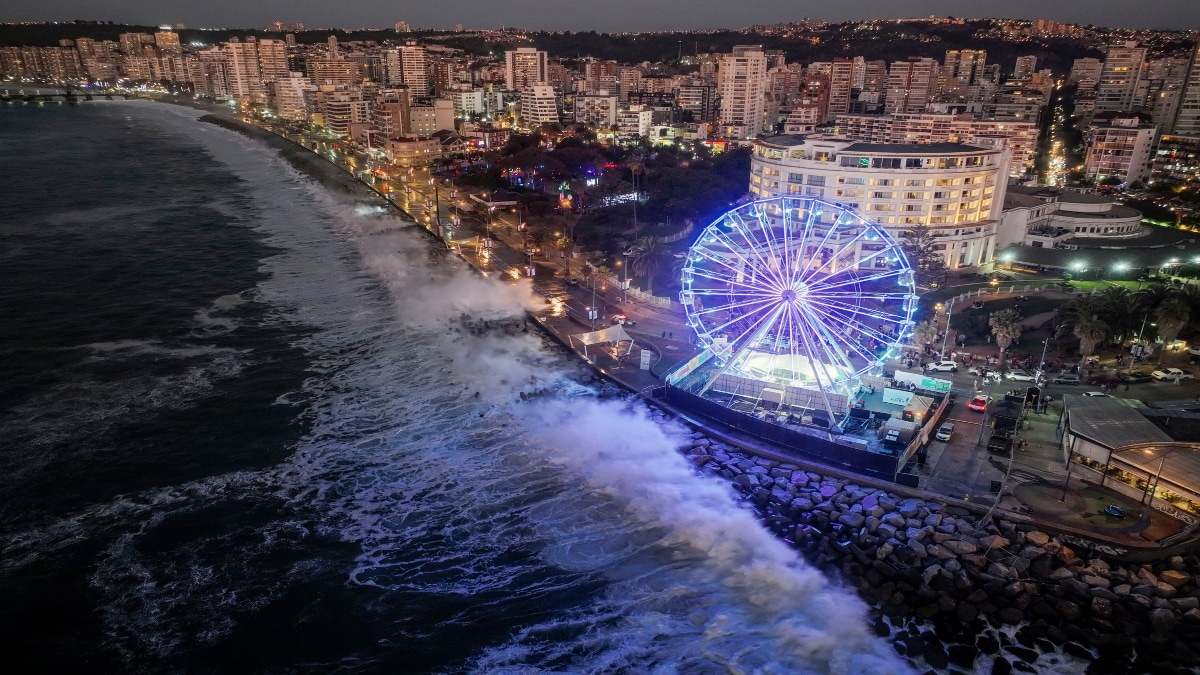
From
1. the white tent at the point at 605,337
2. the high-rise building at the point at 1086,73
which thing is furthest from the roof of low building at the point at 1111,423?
the high-rise building at the point at 1086,73

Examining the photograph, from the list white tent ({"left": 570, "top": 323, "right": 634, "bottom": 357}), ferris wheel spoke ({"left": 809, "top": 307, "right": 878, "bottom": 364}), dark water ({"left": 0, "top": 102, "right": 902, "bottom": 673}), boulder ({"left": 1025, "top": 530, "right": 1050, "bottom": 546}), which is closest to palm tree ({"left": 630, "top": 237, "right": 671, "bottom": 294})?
white tent ({"left": 570, "top": 323, "right": 634, "bottom": 357})

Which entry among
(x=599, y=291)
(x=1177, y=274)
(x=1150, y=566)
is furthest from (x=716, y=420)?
(x=1177, y=274)

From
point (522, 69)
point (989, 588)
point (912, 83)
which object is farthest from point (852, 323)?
point (522, 69)

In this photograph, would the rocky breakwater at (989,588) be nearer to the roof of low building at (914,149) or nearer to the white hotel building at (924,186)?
the white hotel building at (924,186)

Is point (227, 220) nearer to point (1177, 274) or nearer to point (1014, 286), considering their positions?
point (1014, 286)

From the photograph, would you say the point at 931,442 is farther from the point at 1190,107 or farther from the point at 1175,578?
the point at 1190,107

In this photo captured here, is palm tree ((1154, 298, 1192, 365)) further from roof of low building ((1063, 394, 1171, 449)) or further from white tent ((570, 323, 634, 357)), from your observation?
white tent ((570, 323, 634, 357))
